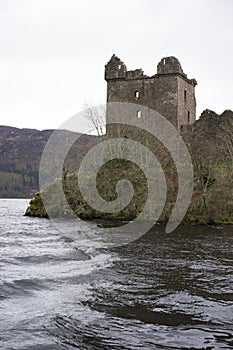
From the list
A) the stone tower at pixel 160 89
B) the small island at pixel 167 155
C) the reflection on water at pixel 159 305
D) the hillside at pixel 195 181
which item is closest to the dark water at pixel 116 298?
the reflection on water at pixel 159 305

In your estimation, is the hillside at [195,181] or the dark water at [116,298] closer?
the dark water at [116,298]

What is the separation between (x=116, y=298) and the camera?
386 inches

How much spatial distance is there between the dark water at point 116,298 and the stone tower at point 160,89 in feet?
102

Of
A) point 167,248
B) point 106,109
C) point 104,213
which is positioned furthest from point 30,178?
point 167,248

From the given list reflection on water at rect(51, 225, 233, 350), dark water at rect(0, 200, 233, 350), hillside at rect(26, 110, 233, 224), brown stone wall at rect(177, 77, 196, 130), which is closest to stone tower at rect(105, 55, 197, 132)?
brown stone wall at rect(177, 77, 196, 130)

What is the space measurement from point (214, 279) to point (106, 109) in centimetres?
3987

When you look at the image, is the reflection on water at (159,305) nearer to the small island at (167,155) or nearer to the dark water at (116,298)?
the dark water at (116,298)

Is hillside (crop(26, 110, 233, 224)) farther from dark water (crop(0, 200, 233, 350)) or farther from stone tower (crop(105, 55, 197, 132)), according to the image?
dark water (crop(0, 200, 233, 350))

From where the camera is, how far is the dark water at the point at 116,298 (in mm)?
7242

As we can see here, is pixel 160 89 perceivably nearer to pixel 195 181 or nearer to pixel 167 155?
pixel 167 155

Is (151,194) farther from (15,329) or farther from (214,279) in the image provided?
(15,329)

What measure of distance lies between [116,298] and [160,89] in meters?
39.6

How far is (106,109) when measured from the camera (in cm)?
5022

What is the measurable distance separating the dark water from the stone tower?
102 ft
